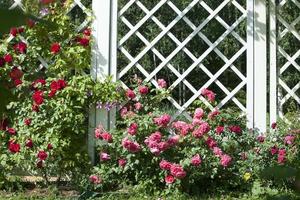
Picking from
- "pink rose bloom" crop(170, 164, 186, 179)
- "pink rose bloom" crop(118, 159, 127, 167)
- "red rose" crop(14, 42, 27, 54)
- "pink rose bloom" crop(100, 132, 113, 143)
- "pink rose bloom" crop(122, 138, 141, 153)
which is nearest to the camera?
"pink rose bloom" crop(170, 164, 186, 179)

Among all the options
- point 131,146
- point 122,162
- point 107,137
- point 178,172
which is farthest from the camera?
point 107,137

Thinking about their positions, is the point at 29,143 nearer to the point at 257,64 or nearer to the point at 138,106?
the point at 138,106

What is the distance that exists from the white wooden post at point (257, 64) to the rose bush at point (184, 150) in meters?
0.14

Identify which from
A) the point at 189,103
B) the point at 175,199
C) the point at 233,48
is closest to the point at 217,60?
the point at 233,48

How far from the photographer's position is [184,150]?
170 inches

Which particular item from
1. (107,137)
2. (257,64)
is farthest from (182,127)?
(257,64)

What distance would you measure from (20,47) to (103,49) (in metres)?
0.67

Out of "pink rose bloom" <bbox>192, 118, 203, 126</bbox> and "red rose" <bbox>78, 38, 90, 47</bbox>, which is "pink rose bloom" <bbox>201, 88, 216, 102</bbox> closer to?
"pink rose bloom" <bbox>192, 118, 203, 126</bbox>

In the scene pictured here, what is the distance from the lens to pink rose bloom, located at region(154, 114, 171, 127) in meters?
4.36

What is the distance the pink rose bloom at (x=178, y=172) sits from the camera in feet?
13.4

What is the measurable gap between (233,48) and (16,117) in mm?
8167

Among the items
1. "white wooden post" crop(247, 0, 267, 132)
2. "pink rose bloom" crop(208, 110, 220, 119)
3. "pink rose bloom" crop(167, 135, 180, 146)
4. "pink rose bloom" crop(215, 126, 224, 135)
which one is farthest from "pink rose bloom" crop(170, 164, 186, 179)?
"white wooden post" crop(247, 0, 267, 132)

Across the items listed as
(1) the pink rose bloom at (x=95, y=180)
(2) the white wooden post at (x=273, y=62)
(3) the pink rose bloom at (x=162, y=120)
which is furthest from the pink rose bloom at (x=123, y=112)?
(2) the white wooden post at (x=273, y=62)

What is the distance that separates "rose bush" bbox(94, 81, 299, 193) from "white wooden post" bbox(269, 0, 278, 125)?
0.24m
